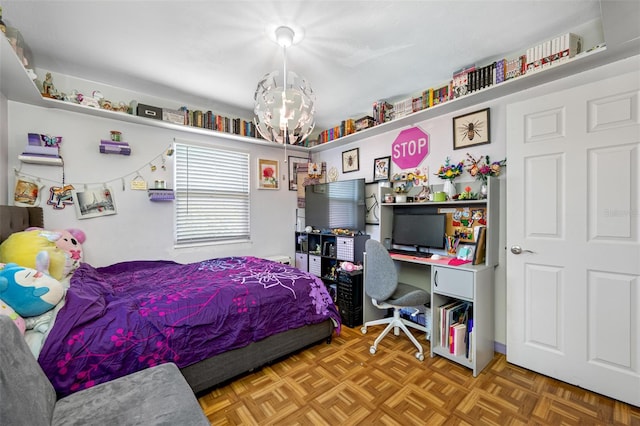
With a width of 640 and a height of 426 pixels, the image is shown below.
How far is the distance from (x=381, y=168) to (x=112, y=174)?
3.08 meters

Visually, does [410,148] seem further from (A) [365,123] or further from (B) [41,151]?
(B) [41,151]

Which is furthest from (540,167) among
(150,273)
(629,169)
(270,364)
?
(150,273)

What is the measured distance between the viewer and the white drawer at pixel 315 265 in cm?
369

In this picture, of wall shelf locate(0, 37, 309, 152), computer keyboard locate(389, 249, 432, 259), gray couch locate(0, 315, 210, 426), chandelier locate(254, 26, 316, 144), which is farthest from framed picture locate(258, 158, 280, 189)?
gray couch locate(0, 315, 210, 426)

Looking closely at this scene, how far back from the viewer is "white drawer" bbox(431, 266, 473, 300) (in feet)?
6.88

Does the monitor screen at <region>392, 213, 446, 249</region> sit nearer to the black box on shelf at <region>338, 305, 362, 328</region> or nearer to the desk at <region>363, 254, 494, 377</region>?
the desk at <region>363, 254, 494, 377</region>

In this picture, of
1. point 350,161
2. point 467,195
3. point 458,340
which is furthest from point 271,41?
point 458,340

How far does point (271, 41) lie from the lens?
210 centimetres

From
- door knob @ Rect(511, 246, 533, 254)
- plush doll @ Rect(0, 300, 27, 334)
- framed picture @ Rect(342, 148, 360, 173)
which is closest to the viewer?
plush doll @ Rect(0, 300, 27, 334)

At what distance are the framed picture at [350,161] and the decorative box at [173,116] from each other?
2.15m

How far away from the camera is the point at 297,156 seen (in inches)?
169

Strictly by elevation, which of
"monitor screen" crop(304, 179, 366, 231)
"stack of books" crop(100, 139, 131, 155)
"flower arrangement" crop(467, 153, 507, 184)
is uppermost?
"stack of books" crop(100, 139, 131, 155)

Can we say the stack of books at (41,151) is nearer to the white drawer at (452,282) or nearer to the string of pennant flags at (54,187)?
the string of pennant flags at (54,187)

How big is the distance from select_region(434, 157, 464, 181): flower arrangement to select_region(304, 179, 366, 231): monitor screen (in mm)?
971
